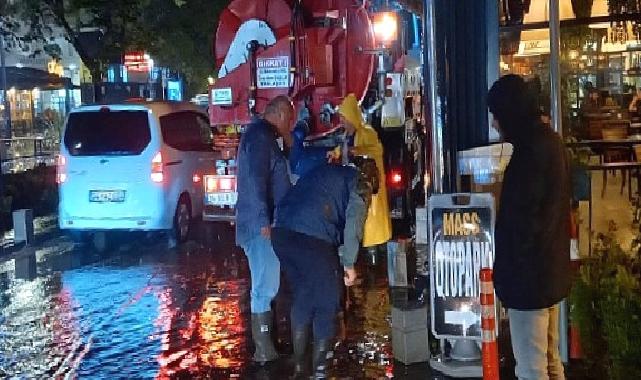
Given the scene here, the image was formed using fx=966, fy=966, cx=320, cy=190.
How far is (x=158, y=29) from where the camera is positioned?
92.9 ft

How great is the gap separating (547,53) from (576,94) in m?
0.64

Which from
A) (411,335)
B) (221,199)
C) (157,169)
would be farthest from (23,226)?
(411,335)

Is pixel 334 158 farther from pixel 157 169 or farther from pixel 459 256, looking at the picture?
pixel 157 169

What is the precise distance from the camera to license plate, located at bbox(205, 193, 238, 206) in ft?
40.6

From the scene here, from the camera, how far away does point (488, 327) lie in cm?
554

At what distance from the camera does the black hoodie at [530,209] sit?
17.0 feet

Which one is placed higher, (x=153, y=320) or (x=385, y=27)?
(x=385, y=27)

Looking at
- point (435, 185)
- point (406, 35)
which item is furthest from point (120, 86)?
point (435, 185)

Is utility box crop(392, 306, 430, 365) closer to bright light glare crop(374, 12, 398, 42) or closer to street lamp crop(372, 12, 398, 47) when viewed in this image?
street lamp crop(372, 12, 398, 47)

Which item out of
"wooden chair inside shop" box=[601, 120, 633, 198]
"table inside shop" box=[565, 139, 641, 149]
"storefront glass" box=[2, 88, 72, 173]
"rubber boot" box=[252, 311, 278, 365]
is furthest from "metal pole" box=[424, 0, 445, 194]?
"storefront glass" box=[2, 88, 72, 173]

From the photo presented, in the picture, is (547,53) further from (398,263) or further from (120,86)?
(120,86)

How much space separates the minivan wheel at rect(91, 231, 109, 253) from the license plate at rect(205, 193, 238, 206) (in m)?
2.19

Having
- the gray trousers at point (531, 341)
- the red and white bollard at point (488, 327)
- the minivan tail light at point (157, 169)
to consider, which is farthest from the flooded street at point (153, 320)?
the gray trousers at point (531, 341)

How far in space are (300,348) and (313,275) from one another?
2.42ft
